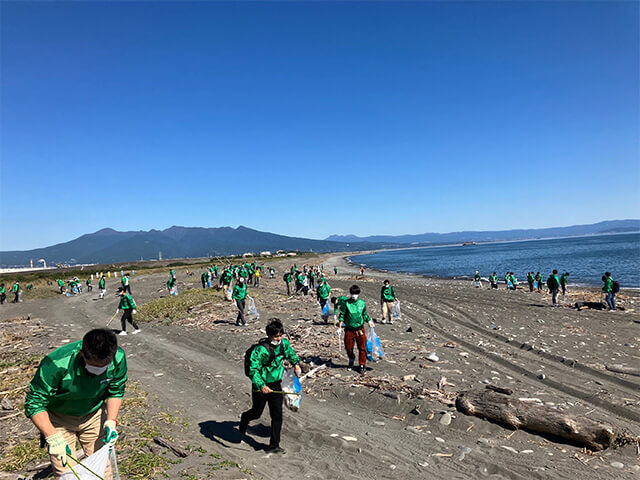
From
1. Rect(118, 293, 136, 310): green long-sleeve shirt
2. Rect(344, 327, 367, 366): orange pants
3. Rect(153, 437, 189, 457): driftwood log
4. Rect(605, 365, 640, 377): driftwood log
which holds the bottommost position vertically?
Rect(605, 365, 640, 377): driftwood log

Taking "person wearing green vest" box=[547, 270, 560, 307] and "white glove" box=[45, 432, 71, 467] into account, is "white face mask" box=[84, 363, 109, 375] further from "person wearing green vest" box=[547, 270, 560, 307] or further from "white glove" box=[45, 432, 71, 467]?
"person wearing green vest" box=[547, 270, 560, 307]

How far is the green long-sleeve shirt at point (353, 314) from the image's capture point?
8.98 metres

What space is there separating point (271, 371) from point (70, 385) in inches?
109

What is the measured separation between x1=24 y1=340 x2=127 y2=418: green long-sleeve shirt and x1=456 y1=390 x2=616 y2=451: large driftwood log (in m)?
6.15

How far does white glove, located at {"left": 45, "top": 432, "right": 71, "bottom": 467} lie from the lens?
3244 millimetres

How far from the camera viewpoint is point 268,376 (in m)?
5.50

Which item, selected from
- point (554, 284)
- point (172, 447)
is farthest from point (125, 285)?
point (554, 284)

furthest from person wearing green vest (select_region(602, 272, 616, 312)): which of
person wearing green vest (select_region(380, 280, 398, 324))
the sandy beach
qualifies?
person wearing green vest (select_region(380, 280, 398, 324))

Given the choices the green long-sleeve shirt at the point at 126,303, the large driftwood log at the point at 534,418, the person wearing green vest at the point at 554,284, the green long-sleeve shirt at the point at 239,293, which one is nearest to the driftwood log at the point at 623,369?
the large driftwood log at the point at 534,418

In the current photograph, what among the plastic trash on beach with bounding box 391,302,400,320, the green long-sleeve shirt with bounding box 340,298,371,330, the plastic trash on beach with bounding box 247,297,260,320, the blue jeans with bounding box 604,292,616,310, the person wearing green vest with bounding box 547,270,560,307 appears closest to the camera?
the green long-sleeve shirt with bounding box 340,298,371,330

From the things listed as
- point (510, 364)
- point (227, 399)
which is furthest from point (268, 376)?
point (510, 364)

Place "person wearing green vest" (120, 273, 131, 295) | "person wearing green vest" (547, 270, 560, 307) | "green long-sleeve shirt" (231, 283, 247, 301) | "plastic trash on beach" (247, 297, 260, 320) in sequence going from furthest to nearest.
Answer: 1. "person wearing green vest" (547, 270, 560, 307)
2. "plastic trash on beach" (247, 297, 260, 320)
3. "person wearing green vest" (120, 273, 131, 295)
4. "green long-sleeve shirt" (231, 283, 247, 301)

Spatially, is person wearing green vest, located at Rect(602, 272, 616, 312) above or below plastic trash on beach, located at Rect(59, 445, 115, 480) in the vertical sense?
below

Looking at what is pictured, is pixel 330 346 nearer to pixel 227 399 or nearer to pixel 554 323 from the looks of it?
pixel 227 399
